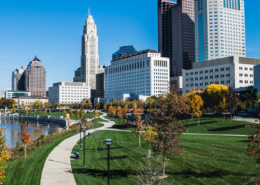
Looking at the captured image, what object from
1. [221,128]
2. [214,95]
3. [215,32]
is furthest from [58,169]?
[215,32]

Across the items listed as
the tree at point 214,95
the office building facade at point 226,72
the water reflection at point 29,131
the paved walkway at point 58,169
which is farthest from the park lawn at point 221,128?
the office building facade at point 226,72

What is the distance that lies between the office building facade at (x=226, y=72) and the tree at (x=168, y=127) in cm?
12130

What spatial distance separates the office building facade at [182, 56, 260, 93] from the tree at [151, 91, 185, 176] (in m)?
121

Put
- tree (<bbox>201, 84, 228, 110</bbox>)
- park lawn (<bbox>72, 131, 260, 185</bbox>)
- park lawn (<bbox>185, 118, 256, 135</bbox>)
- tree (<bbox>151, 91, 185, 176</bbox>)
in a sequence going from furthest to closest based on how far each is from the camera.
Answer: tree (<bbox>201, 84, 228, 110</bbox>) → park lawn (<bbox>185, 118, 256, 135</bbox>) → tree (<bbox>151, 91, 185, 176</bbox>) → park lawn (<bbox>72, 131, 260, 185</bbox>)

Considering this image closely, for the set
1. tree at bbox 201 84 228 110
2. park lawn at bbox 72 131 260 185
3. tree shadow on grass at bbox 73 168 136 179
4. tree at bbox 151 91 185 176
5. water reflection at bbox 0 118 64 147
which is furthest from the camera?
tree at bbox 201 84 228 110

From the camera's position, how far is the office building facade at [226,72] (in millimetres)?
134875

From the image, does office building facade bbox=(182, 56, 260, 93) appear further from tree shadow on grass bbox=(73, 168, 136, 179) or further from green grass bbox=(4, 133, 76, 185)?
tree shadow on grass bbox=(73, 168, 136, 179)

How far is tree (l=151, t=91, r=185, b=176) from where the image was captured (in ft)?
72.8

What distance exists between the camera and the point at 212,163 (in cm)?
2423

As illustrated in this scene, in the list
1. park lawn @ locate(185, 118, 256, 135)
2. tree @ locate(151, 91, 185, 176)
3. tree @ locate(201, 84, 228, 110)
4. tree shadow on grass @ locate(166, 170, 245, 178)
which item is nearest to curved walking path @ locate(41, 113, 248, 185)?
tree @ locate(151, 91, 185, 176)

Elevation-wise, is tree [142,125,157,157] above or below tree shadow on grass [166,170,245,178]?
above

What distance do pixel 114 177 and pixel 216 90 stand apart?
241ft

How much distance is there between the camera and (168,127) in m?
22.7

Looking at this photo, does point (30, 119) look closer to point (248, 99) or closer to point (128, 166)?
point (248, 99)
